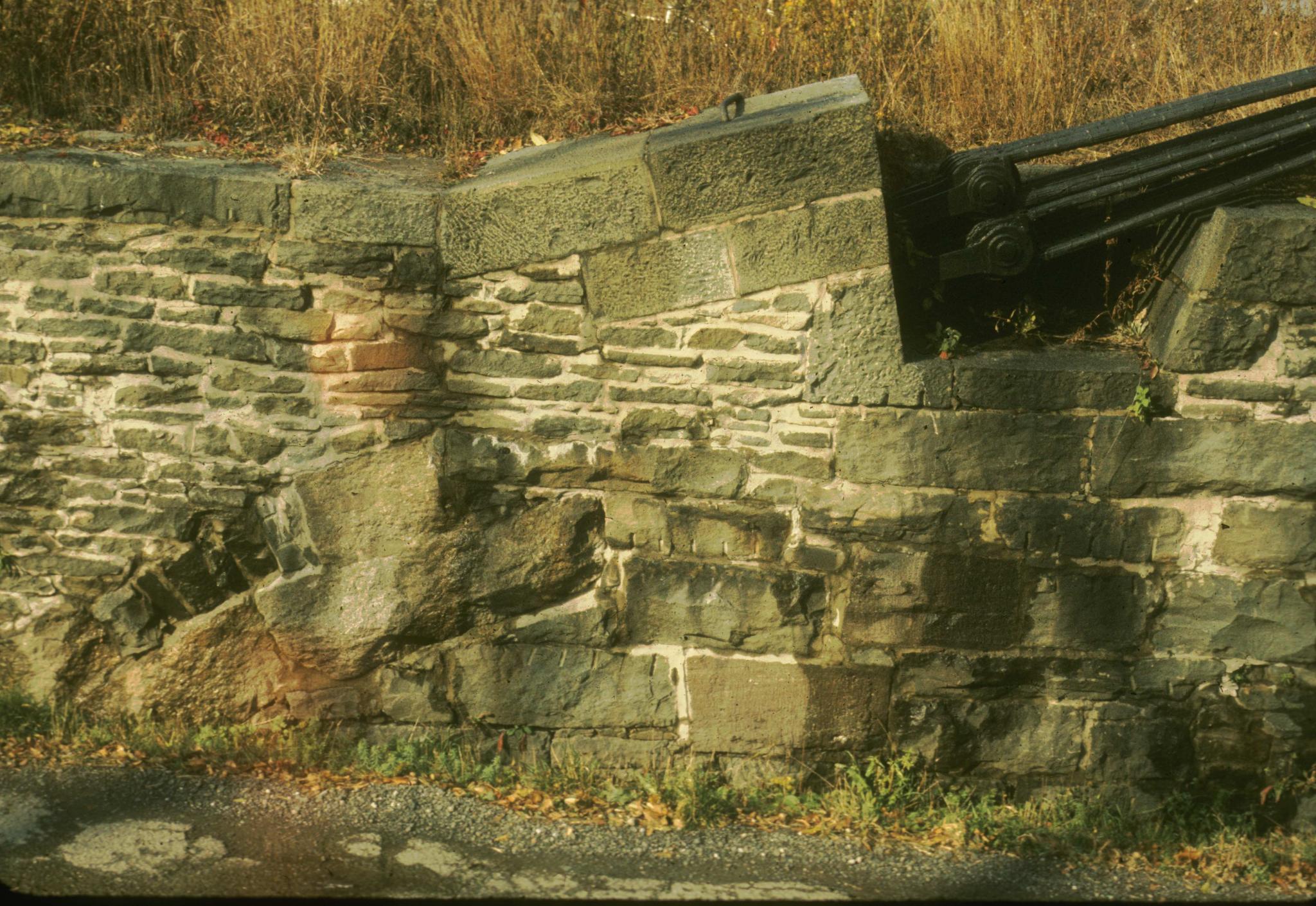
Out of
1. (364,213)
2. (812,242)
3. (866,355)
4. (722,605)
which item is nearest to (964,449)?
(866,355)

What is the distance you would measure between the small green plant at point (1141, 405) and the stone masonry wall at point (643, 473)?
5 cm

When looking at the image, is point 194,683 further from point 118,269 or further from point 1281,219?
point 1281,219

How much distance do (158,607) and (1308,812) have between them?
438 centimetres

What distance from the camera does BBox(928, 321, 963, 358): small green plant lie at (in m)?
3.83

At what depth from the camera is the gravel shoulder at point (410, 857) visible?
3.46m

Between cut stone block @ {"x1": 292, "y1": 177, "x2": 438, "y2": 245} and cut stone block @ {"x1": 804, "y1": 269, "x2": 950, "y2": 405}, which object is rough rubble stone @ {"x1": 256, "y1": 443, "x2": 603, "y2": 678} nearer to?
cut stone block @ {"x1": 292, "y1": 177, "x2": 438, "y2": 245}

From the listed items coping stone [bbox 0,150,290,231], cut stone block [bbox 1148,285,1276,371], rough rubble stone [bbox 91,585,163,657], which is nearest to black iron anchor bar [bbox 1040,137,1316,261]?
cut stone block [bbox 1148,285,1276,371]

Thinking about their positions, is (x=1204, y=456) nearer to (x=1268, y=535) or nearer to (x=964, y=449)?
(x=1268, y=535)

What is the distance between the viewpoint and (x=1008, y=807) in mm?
4000

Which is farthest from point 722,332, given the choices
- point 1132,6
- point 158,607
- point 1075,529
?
point 1132,6

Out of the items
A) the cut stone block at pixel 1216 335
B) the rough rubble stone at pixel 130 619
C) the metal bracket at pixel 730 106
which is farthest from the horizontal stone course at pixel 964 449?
the rough rubble stone at pixel 130 619

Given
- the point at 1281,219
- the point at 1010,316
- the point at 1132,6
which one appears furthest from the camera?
the point at 1132,6

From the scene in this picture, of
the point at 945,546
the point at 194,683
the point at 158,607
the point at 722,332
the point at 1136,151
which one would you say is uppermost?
the point at 1136,151

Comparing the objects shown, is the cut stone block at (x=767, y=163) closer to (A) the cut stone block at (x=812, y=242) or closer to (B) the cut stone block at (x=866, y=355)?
(A) the cut stone block at (x=812, y=242)
